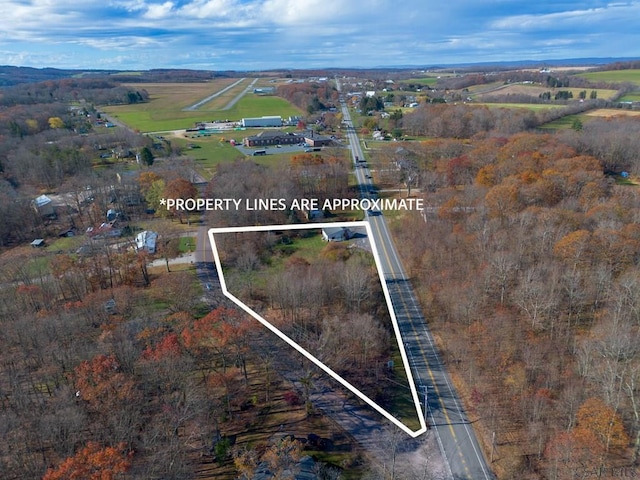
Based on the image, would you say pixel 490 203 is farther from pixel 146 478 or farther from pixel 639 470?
pixel 146 478

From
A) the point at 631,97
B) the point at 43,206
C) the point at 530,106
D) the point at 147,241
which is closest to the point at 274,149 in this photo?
→ the point at 43,206

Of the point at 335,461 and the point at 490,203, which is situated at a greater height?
the point at 490,203

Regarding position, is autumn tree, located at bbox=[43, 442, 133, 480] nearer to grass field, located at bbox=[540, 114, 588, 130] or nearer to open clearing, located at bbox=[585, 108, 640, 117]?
grass field, located at bbox=[540, 114, 588, 130]

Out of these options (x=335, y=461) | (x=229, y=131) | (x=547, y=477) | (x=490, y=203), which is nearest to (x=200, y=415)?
(x=335, y=461)

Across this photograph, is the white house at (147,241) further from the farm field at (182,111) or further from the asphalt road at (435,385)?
the farm field at (182,111)

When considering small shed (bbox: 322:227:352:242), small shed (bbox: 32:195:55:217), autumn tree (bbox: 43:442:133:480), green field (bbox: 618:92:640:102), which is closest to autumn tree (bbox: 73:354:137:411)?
autumn tree (bbox: 43:442:133:480)

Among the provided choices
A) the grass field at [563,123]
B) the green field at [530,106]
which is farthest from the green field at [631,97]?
the grass field at [563,123]

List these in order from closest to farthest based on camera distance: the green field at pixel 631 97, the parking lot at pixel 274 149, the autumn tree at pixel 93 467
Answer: the autumn tree at pixel 93 467 → the parking lot at pixel 274 149 → the green field at pixel 631 97
